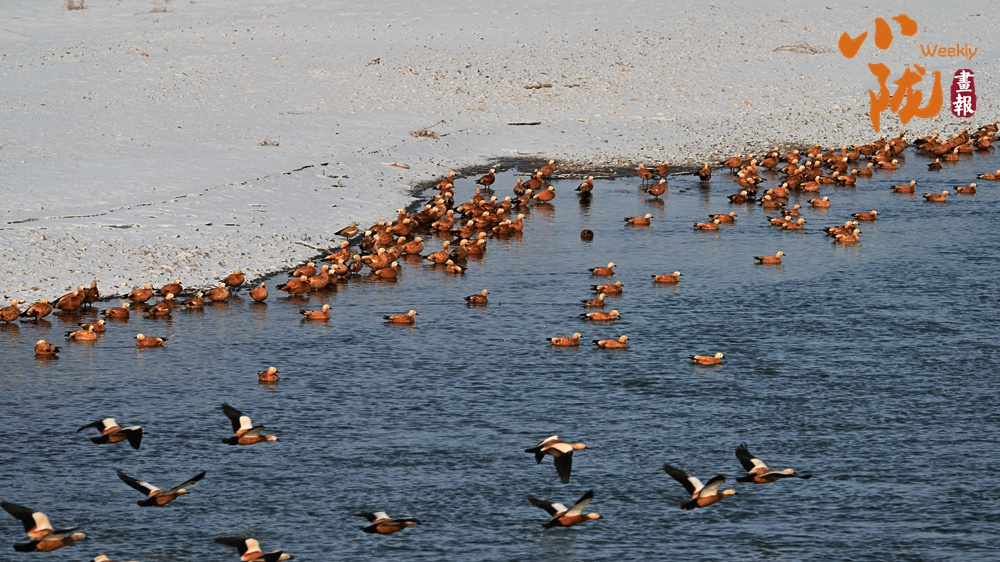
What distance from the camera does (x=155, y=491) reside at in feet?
60.4

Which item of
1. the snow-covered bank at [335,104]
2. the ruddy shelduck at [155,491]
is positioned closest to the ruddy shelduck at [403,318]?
the snow-covered bank at [335,104]

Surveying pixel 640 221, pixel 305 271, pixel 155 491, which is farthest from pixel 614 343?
Answer: pixel 640 221

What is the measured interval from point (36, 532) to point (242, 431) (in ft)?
14.5

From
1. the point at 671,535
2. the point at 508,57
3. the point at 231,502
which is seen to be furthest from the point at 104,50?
the point at 671,535

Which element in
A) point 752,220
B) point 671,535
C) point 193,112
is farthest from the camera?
point 193,112

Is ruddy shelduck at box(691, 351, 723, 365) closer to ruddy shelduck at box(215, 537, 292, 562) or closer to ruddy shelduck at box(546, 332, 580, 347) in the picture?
ruddy shelduck at box(546, 332, 580, 347)

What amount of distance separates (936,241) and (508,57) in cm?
2852

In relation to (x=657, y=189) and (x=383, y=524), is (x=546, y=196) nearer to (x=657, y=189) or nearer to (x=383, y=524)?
(x=657, y=189)

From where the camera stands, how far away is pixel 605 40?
205ft

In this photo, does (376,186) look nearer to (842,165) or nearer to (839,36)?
(842,165)

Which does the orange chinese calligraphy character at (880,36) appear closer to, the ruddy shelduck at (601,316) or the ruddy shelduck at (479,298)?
the ruddy shelduck at (479,298)

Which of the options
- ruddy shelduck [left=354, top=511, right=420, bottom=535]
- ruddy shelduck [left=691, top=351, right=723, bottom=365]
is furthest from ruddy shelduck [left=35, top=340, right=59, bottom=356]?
ruddy shelduck [left=691, top=351, right=723, bottom=365]

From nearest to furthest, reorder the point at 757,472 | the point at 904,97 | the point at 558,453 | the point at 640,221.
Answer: the point at 757,472 < the point at 558,453 < the point at 640,221 < the point at 904,97

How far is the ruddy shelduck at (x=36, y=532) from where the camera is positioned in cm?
1706
